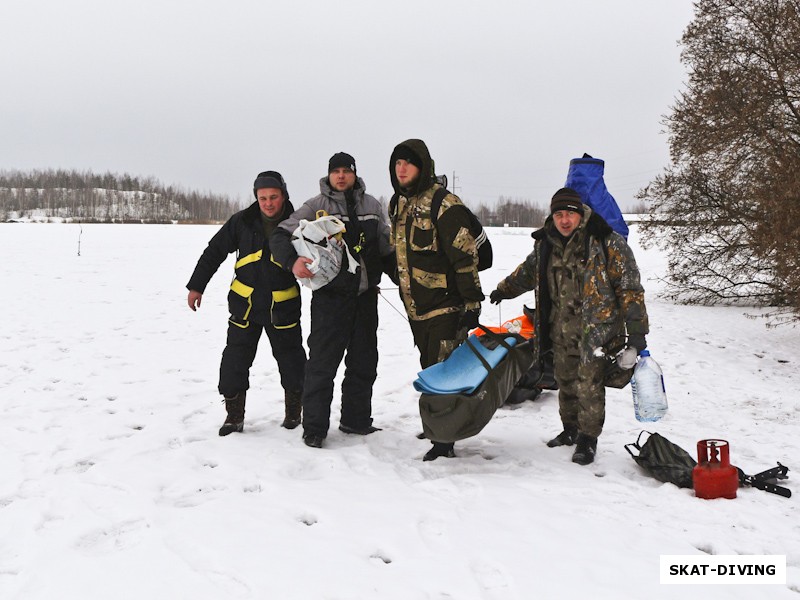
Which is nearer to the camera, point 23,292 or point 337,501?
point 337,501

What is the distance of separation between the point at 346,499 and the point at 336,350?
4.45 ft

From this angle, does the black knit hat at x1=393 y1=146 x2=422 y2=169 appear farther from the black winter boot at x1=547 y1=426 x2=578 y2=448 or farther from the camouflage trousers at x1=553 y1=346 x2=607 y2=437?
the black winter boot at x1=547 y1=426 x2=578 y2=448

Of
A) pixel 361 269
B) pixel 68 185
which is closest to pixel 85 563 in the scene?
pixel 361 269

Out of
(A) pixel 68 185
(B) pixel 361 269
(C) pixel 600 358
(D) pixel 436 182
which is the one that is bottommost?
(C) pixel 600 358

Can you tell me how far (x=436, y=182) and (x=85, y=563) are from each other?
314 centimetres

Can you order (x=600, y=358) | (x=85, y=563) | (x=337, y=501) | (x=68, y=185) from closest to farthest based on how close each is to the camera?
(x=85, y=563) → (x=337, y=501) → (x=600, y=358) → (x=68, y=185)

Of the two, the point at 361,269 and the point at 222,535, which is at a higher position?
the point at 361,269

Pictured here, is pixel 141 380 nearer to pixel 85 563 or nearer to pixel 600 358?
pixel 85 563

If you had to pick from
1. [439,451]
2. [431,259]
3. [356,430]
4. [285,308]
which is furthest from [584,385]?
[285,308]

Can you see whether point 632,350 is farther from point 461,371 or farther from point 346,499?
point 346,499

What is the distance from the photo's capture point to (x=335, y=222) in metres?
4.57

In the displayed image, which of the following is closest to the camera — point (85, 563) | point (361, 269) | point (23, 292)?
point (85, 563)

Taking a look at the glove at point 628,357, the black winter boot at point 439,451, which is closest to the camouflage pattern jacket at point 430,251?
the black winter boot at point 439,451

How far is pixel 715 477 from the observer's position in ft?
12.1
